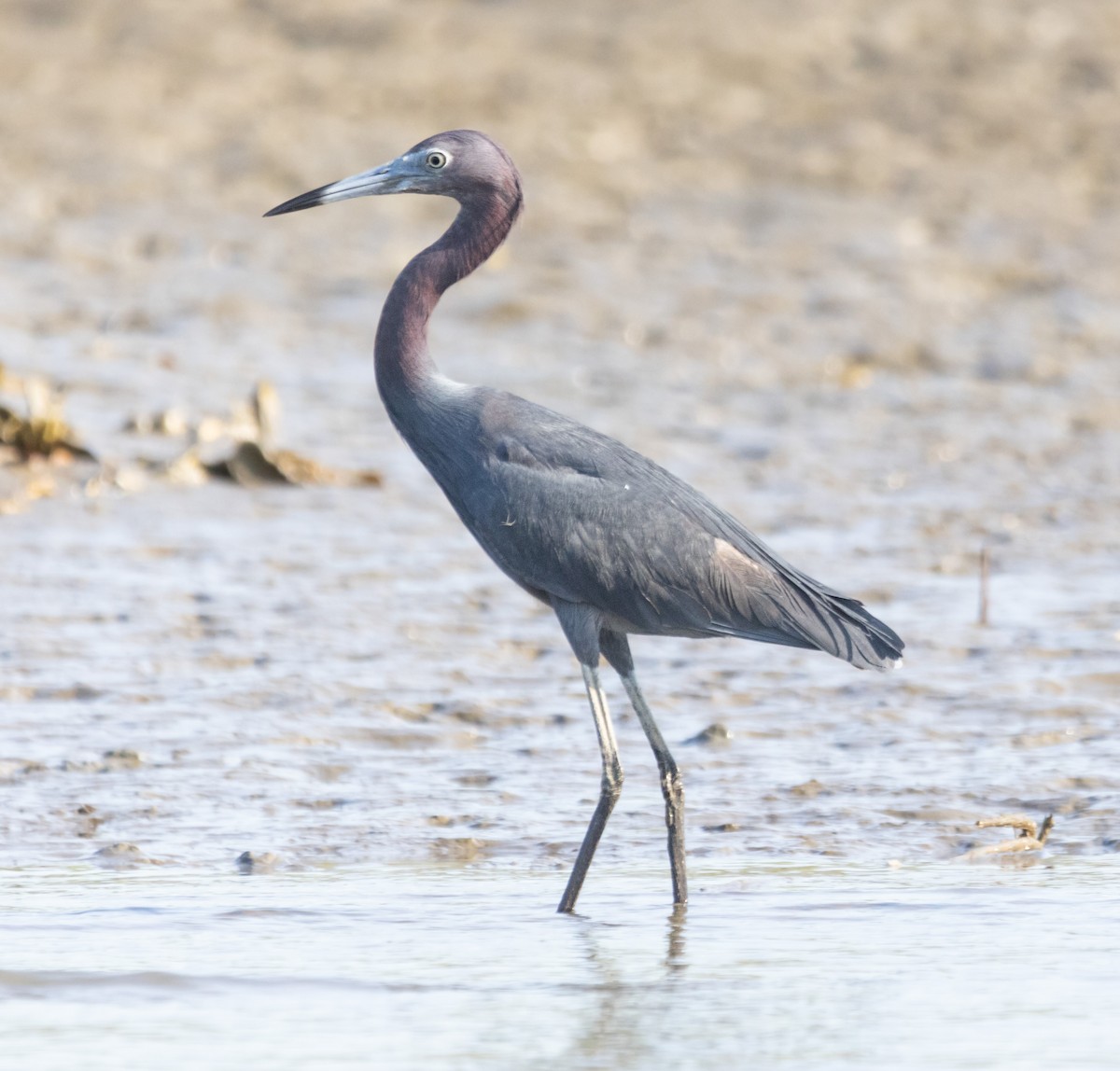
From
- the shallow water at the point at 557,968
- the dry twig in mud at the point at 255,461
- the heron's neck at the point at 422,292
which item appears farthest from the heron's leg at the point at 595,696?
the dry twig in mud at the point at 255,461

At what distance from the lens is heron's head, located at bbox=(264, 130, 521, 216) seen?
20.4 ft

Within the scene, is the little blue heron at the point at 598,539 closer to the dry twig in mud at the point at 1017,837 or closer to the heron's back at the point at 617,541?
the heron's back at the point at 617,541

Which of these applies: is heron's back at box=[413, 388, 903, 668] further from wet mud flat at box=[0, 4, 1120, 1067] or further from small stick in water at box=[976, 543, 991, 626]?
small stick in water at box=[976, 543, 991, 626]

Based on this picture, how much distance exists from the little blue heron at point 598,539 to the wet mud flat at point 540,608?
→ 0.58m

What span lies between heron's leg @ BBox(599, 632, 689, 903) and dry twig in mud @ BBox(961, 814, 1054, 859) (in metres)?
0.81

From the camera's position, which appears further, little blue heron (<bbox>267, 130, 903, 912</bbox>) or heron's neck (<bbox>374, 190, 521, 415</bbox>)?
heron's neck (<bbox>374, 190, 521, 415</bbox>)

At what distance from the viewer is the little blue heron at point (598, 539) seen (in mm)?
5797

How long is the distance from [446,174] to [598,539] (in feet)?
3.78

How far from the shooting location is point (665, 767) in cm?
593

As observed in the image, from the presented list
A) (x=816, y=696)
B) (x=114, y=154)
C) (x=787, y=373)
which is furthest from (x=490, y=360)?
(x=816, y=696)

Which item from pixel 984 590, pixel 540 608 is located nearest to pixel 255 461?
pixel 540 608

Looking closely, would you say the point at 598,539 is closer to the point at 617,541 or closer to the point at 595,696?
the point at 617,541

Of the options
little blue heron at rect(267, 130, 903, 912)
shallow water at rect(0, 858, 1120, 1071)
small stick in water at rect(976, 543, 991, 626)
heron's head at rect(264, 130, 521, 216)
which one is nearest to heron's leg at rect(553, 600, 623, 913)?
little blue heron at rect(267, 130, 903, 912)

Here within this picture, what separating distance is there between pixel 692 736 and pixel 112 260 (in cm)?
803
